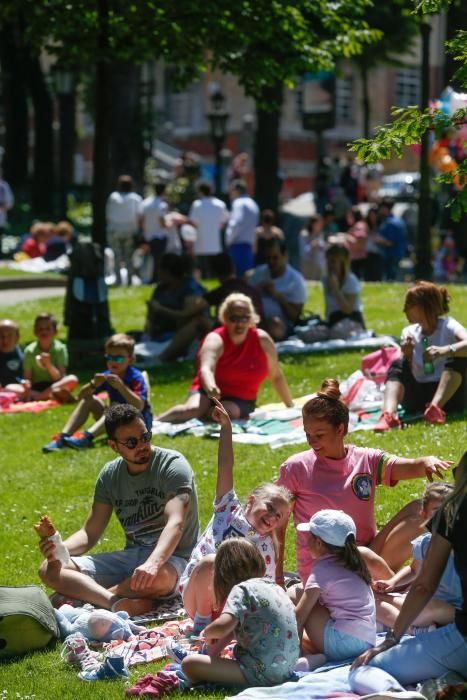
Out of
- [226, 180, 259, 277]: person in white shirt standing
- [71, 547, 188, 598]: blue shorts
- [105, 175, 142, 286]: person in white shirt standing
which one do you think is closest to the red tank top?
[71, 547, 188, 598]: blue shorts

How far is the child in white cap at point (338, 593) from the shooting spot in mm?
6164

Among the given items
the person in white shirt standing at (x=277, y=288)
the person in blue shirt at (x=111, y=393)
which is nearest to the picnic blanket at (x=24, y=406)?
the person in blue shirt at (x=111, y=393)

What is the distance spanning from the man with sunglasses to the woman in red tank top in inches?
123

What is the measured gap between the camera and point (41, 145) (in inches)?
1401

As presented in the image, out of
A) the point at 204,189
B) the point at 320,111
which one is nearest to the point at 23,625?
the point at 204,189

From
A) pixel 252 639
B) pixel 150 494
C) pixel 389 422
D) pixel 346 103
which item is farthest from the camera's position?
pixel 346 103

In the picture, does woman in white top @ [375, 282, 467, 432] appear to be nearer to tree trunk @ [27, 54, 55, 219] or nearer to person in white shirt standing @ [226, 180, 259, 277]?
person in white shirt standing @ [226, 180, 259, 277]

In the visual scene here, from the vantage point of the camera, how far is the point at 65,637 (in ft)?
23.4

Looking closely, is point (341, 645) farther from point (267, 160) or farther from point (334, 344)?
point (267, 160)

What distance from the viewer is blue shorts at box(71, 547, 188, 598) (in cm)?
767

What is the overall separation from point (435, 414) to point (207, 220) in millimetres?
12438

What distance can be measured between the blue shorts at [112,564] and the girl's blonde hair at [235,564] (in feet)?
4.51

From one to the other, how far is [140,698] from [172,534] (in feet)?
4.72

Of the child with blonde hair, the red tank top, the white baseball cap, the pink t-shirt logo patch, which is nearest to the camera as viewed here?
the child with blonde hair
